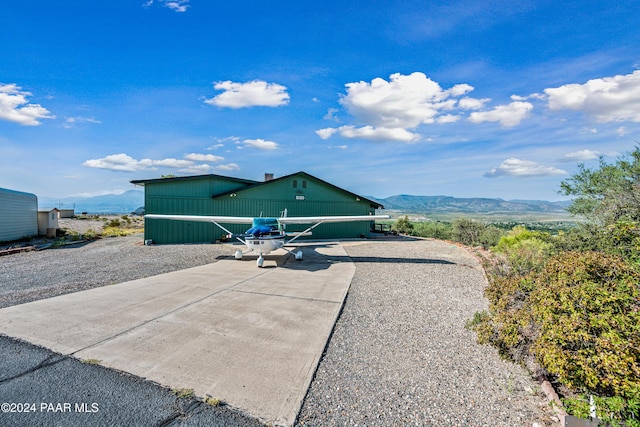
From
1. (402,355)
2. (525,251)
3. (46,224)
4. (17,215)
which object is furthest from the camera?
(46,224)

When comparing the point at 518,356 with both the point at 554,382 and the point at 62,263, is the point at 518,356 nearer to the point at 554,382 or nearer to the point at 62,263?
the point at 554,382

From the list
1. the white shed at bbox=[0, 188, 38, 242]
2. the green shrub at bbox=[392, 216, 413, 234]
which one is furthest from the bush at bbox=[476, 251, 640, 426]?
the green shrub at bbox=[392, 216, 413, 234]

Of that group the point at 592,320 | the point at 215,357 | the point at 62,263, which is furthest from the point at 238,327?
the point at 62,263

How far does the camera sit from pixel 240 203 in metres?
19.5

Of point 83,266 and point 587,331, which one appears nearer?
point 587,331

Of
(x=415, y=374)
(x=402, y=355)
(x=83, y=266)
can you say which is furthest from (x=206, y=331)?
(x=83, y=266)

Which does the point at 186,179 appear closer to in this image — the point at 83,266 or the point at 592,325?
the point at 83,266

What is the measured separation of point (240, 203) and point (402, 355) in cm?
1669

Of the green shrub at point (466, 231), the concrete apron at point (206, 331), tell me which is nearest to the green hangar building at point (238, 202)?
the green shrub at point (466, 231)

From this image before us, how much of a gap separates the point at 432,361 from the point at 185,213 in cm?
1741

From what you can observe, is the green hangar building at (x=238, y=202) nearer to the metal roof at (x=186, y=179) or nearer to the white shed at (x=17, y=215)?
the metal roof at (x=186, y=179)

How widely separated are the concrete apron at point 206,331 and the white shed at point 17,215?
1495cm

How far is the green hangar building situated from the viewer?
17.5 metres

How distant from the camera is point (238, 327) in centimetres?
556
